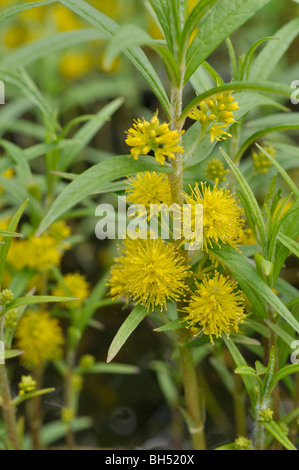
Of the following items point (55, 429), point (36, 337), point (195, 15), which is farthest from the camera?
point (55, 429)

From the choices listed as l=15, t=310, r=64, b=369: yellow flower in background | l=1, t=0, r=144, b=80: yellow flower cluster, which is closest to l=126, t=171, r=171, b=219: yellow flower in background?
l=15, t=310, r=64, b=369: yellow flower in background

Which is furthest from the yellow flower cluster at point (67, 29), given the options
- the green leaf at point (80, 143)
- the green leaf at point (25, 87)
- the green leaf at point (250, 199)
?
the green leaf at point (250, 199)

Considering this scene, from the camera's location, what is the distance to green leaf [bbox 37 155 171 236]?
0.64 meters

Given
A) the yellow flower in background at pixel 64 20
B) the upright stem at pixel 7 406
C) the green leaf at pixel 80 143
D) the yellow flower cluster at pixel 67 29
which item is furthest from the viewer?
the yellow flower in background at pixel 64 20

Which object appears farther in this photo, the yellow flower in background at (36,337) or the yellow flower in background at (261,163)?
the yellow flower in background at (36,337)

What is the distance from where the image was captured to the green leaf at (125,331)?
0.72 meters

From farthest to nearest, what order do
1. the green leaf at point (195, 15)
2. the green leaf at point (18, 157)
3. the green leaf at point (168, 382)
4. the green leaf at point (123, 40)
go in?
the green leaf at point (168, 382) → the green leaf at point (18, 157) → the green leaf at point (195, 15) → the green leaf at point (123, 40)

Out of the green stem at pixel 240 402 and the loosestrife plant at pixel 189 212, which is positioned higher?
the loosestrife plant at pixel 189 212

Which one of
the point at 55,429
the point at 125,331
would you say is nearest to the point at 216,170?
the point at 125,331

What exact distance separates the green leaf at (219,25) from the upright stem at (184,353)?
3 cm

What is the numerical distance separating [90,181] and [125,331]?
0.79ft

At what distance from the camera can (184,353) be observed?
2.92 ft

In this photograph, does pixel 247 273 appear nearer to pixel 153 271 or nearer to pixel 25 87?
pixel 153 271

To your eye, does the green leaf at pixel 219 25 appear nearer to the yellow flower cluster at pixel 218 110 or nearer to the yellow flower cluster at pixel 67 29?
the yellow flower cluster at pixel 218 110
